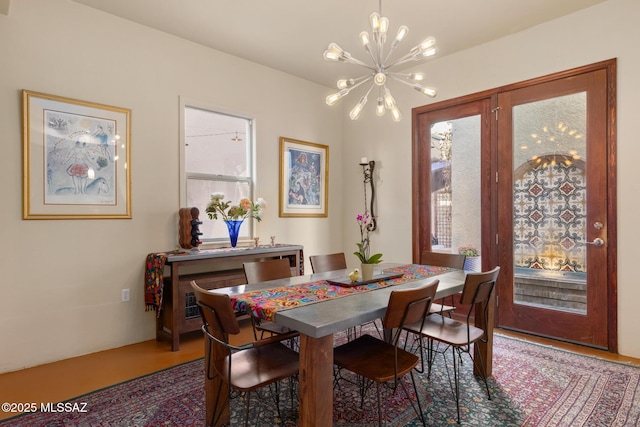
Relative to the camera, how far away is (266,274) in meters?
2.71

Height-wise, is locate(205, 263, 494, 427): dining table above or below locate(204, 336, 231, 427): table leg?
above

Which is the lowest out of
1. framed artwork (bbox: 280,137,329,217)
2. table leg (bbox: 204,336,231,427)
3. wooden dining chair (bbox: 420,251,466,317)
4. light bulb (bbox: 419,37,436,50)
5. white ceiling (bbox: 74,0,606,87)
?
table leg (bbox: 204,336,231,427)

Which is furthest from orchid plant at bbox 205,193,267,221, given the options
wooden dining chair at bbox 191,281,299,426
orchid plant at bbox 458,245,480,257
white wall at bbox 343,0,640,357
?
orchid plant at bbox 458,245,480,257

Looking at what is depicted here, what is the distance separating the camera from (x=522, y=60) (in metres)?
3.57

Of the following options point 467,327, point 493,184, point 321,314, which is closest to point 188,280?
point 321,314

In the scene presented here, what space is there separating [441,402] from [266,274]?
4.73 feet

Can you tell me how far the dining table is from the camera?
5.12 ft

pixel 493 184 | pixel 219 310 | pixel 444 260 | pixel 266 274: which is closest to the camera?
pixel 219 310

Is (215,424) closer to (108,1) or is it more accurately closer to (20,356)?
(20,356)

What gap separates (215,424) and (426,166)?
350 centimetres

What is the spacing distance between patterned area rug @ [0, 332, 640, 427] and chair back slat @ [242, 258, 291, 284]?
77 cm

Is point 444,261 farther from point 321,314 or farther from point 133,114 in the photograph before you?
point 133,114

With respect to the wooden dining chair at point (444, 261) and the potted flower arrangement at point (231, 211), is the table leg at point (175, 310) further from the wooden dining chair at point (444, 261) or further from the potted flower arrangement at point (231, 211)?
the wooden dining chair at point (444, 261)

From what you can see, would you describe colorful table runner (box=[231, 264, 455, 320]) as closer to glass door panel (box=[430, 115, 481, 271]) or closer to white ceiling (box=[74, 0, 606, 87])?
glass door panel (box=[430, 115, 481, 271])
